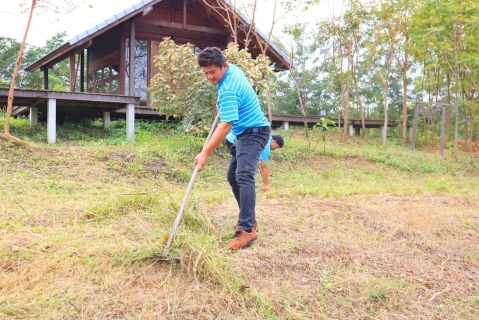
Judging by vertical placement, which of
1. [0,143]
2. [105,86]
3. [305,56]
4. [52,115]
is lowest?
[0,143]

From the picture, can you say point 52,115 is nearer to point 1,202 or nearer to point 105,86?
point 105,86

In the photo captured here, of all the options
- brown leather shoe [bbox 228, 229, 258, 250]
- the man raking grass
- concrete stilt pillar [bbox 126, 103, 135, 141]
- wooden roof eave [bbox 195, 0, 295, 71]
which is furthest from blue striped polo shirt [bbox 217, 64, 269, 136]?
wooden roof eave [bbox 195, 0, 295, 71]

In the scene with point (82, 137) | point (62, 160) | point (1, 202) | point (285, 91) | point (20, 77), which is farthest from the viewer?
point (285, 91)

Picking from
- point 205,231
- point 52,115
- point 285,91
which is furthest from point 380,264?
point 285,91

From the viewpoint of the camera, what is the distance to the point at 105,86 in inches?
516

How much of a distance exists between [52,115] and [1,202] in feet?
17.8

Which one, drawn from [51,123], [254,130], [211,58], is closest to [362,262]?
[254,130]

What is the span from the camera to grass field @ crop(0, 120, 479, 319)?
2.42m

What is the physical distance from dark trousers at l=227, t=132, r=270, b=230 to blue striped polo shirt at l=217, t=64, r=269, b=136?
9cm

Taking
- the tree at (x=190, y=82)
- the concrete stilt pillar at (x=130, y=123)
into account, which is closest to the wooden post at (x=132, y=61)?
the concrete stilt pillar at (x=130, y=123)

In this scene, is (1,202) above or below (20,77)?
below

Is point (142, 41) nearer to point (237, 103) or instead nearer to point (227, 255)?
point (237, 103)

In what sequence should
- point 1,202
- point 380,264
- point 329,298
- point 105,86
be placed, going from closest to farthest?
point 329,298
point 380,264
point 1,202
point 105,86

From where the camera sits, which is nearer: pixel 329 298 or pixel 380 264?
pixel 329 298
